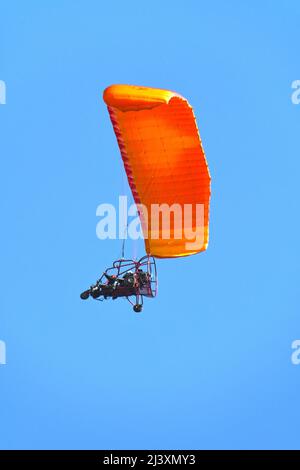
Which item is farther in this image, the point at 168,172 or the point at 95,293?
the point at 95,293

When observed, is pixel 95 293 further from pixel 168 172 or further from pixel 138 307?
pixel 168 172

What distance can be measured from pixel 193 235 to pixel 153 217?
47.1 inches

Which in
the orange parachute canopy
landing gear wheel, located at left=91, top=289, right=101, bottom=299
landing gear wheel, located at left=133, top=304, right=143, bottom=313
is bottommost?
landing gear wheel, located at left=133, top=304, right=143, bottom=313

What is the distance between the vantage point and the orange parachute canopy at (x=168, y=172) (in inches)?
1347

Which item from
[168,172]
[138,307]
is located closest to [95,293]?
[138,307]

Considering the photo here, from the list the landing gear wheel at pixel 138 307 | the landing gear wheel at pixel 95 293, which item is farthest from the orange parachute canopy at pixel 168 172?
the landing gear wheel at pixel 95 293

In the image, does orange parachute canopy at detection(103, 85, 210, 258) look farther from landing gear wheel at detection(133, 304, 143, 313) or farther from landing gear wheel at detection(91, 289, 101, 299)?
landing gear wheel at detection(91, 289, 101, 299)

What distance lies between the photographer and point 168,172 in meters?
35.1

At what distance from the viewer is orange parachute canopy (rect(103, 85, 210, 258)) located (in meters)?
34.2

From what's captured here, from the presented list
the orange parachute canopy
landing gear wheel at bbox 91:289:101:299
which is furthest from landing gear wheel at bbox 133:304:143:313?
the orange parachute canopy

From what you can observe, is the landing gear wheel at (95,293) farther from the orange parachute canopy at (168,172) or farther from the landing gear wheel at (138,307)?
the orange parachute canopy at (168,172)

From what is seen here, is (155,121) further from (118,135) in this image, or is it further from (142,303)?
(142,303)

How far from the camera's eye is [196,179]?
35.2m
